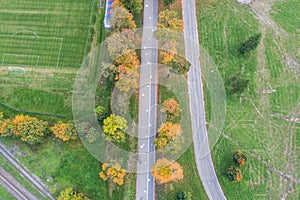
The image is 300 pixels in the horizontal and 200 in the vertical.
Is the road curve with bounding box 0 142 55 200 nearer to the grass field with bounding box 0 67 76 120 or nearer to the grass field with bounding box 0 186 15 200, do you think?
the grass field with bounding box 0 186 15 200

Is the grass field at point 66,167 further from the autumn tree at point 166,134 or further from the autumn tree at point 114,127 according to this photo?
the autumn tree at point 166,134

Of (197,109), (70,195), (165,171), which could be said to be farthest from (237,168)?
(70,195)

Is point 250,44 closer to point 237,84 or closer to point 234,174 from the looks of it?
point 237,84

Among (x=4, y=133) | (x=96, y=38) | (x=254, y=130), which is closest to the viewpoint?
(x=4, y=133)

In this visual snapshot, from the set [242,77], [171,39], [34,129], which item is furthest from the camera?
[242,77]

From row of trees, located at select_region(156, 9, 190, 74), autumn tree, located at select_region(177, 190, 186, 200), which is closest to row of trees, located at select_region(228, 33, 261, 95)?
row of trees, located at select_region(156, 9, 190, 74)

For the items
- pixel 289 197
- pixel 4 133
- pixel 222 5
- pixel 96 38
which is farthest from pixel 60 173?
pixel 222 5

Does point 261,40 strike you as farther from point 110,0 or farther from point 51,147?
point 51,147
